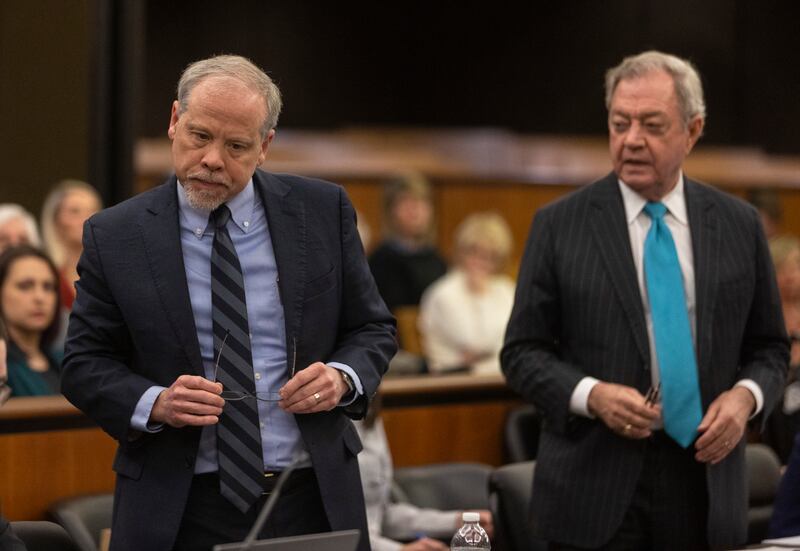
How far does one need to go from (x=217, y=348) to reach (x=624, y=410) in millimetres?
908

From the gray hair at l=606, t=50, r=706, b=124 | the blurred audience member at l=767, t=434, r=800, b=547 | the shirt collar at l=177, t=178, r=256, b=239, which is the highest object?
the gray hair at l=606, t=50, r=706, b=124

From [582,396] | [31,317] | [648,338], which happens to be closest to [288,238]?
[582,396]

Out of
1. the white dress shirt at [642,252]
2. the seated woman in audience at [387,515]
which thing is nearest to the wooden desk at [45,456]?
the seated woman in audience at [387,515]

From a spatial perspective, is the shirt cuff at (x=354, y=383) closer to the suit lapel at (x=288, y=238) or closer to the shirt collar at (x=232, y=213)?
the suit lapel at (x=288, y=238)

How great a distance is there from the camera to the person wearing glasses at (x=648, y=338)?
2857 mm

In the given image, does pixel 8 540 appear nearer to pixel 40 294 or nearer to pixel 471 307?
pixel 40 294

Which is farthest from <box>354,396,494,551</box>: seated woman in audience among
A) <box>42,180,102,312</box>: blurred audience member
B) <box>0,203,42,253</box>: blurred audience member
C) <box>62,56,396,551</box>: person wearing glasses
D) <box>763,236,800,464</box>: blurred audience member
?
<box>42,180,102,312</box>: blurred audience member

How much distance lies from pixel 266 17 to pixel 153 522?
26.9 ft

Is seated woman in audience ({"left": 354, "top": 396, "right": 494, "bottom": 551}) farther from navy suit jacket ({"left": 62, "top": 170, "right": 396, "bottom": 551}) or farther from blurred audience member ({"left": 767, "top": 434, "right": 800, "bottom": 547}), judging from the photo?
navy suit jacket ({"left": 62, "top": 170, "right": 396, "bottom": 551})

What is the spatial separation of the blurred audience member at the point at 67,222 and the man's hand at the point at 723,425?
3.38 metres

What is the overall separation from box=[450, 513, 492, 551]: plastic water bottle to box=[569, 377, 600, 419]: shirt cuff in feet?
1.29

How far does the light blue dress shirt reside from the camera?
2314 mm

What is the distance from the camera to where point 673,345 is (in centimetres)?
287

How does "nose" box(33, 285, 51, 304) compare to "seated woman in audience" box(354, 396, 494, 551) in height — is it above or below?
above
